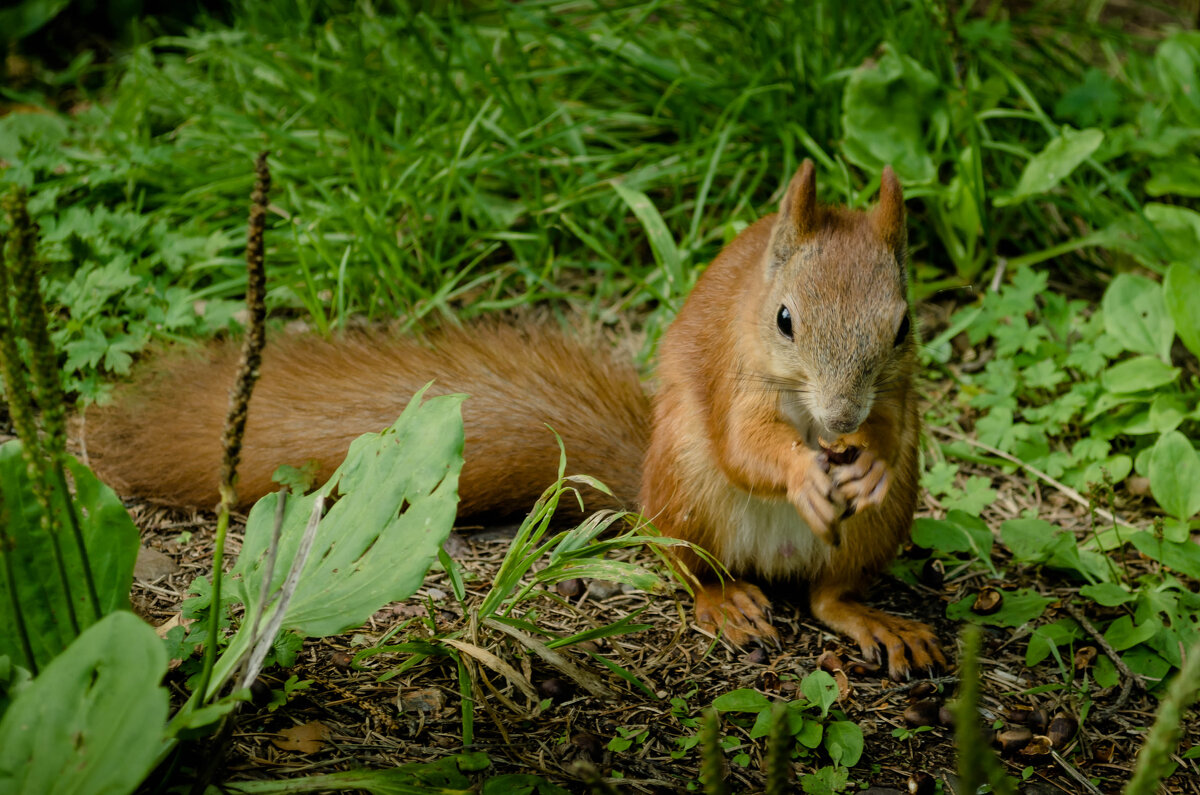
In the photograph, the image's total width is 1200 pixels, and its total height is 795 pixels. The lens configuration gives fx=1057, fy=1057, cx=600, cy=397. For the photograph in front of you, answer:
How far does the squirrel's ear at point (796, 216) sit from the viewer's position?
1874 millimetres

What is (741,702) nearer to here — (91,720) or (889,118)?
(91,720)

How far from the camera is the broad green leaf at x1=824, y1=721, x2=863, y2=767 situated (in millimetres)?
1734

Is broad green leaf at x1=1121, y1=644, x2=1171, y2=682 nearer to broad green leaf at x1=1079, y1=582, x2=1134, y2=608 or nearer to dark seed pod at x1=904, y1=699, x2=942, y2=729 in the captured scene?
broad green leaf at x1=1079, y1=582, x2=1134, y2=608

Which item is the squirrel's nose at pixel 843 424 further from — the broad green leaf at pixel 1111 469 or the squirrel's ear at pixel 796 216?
the broad green leaf at pixel 1111 469

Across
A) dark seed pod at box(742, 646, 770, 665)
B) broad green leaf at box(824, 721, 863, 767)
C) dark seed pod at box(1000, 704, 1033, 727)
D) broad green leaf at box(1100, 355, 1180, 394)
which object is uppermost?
broad green leaf at box(1100, 355, 1180, 394)

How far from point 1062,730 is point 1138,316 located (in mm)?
1298

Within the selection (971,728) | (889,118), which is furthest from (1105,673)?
(889,118)

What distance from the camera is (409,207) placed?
3.02 meters

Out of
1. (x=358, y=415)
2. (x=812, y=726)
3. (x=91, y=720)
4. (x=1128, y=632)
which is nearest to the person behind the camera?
(x=91, y=720)

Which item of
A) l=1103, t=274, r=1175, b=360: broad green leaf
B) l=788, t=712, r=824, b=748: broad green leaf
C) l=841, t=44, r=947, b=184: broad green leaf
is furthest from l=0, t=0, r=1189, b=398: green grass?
l=788, t=712, r=824, b=748: broad green leaf

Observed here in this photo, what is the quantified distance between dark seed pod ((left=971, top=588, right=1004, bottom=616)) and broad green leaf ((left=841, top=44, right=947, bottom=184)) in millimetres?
1246

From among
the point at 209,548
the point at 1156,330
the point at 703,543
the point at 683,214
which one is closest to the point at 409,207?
the point at 683,214

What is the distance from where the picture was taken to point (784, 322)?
1.85m

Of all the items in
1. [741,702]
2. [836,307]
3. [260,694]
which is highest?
[836,307]
